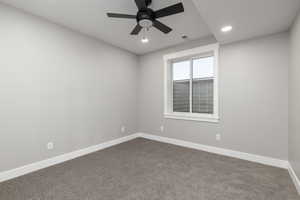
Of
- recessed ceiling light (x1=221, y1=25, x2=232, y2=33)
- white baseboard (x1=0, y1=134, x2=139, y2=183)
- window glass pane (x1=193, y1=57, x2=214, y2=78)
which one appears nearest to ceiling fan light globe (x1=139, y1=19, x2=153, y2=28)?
recessed ceiling light (x1=221, y1=25, x2=232, y2=33)

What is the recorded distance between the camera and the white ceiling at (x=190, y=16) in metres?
1.87

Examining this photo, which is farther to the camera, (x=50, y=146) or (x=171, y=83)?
(x=171, y=83)

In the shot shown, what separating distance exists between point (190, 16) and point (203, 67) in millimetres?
1421

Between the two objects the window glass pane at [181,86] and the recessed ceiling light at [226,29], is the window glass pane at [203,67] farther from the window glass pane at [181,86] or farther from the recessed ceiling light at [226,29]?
the recessed ceiling light at [226,29]

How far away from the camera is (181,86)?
3.97 meters

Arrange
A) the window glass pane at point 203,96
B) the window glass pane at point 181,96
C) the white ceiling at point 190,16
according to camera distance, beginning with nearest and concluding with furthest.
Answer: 1. the white ceiling at point 190,16
2. the window glass pane at point 203,96
3. the window glass pane at point 181,96

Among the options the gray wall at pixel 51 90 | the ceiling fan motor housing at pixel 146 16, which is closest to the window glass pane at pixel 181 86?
the gray wall at pixel 51 90

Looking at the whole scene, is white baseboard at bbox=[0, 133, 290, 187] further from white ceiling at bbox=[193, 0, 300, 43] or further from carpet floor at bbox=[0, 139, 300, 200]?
white ceiling at bbox=[193, 0, 300, 43]

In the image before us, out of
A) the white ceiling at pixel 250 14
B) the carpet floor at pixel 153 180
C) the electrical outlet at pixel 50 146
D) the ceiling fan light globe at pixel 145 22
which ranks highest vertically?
the white ceiling at pixel 250 14

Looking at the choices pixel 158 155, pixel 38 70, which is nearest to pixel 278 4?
pixel 158 155

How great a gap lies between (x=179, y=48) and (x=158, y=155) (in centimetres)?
274

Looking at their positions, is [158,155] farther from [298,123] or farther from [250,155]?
[298,123]

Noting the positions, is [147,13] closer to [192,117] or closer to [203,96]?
[203,96]

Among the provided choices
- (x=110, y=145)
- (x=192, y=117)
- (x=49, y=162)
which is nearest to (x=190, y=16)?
(x=192, y=117)
